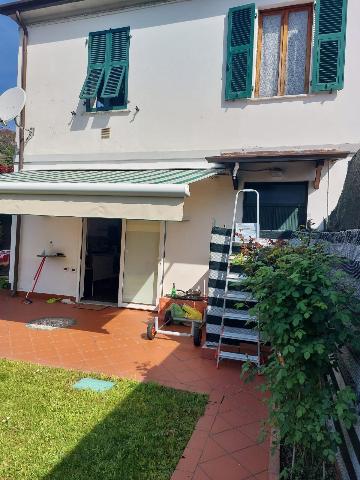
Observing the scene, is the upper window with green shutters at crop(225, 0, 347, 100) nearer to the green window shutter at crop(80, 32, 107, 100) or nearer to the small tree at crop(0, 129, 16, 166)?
the green window shutter at crop(80, 32, 107, 100)

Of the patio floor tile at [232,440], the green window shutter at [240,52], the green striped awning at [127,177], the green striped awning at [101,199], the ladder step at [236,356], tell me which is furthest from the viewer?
the green window shutter at [240,52]

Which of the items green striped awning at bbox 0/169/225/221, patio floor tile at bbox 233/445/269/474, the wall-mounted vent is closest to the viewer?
patio floor tile at bbox 233/445/269/474

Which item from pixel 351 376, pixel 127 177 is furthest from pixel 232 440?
pixel 127 177

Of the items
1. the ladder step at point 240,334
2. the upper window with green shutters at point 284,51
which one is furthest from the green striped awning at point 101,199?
the upper window with green shutters at point 284,51

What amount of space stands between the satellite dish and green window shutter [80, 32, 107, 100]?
2.65 meters

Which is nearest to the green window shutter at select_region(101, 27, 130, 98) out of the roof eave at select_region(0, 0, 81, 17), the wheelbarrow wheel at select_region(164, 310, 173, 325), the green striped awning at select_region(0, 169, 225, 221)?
the roof eave at select_region(0, 0, 81, 17)

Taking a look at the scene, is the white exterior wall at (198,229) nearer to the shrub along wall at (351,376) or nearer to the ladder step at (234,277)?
the ladder step at (234,277)

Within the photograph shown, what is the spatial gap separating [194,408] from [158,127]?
10.9 meters

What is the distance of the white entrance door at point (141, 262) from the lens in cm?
1492

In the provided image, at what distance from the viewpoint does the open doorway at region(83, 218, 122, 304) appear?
55.8 feet

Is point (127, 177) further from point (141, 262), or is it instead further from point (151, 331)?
point (151, 331)

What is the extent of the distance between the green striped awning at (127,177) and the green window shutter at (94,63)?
3.42 m

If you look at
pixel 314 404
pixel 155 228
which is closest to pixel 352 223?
pixel 314 404

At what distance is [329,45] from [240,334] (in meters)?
Result: 10.1
